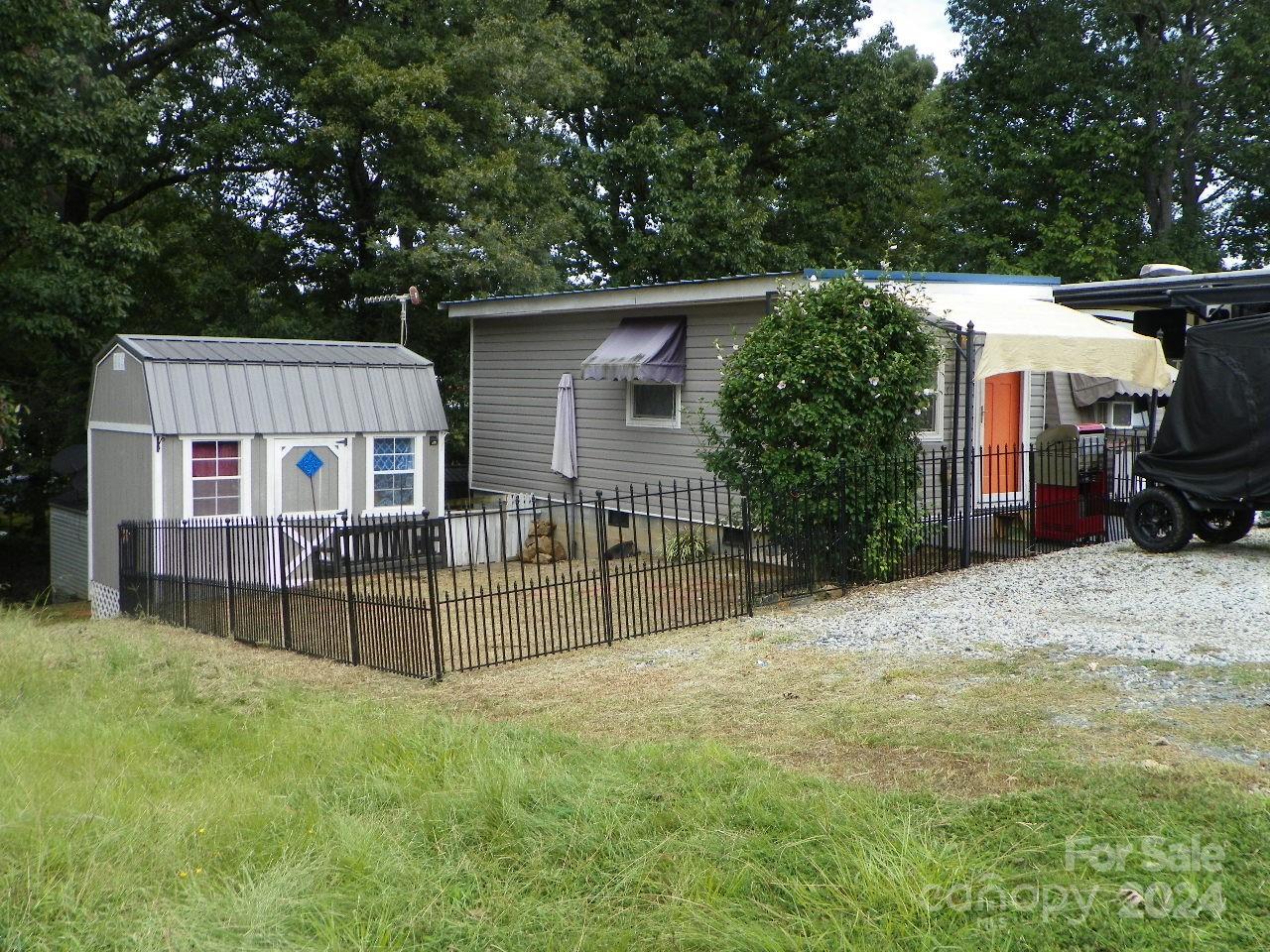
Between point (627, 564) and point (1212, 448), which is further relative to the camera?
point (627, 564)

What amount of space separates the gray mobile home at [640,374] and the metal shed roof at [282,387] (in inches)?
59.2

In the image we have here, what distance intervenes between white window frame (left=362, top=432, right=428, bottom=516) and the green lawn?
9.95 m

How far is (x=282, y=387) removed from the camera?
1622cm

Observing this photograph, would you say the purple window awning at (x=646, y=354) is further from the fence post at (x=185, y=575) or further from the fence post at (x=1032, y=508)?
the fence post at (x=185, y=575)

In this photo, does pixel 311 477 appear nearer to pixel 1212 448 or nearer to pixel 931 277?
pixel 931 277

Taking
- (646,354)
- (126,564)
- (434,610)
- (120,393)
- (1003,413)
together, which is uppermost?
(646,354)

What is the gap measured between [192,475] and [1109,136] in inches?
780

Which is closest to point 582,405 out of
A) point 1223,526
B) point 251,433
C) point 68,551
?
point 251,433

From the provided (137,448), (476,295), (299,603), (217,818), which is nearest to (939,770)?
(217,818)

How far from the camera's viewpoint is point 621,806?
5.08 meters

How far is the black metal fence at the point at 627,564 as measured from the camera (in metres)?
9.63

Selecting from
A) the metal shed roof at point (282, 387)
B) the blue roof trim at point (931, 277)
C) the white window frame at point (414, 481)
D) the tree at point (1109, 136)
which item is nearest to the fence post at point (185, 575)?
the metal shed roof at point (282, 387)

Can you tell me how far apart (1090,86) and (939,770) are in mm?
23994

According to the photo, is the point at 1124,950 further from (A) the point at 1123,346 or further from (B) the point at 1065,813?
(A) the point at 1123,346
